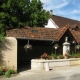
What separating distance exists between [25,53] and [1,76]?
8469 mm

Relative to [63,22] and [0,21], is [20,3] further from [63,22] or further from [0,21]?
[63,22]

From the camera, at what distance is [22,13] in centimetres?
2234

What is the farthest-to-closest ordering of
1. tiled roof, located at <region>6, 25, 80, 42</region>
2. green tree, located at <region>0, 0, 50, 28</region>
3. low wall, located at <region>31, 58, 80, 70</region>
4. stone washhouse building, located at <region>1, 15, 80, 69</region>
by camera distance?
green tree, located at <region>0, 0, 50, 28</region> < stone washhouse building, located at <region>1, 15, 80, 69</region> < tiled roof, located at <region>6, 25, 80, 42</region> < low wall, located at <region>31, 58, 80, 70</region>

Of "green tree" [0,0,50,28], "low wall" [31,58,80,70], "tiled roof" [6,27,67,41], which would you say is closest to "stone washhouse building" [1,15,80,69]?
"tiled roof" [6,27,67,41]

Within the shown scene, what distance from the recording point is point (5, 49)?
45.5ft

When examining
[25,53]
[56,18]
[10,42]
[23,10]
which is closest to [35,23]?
[23,10]

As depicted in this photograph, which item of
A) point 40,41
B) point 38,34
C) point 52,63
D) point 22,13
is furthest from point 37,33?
point 52,63

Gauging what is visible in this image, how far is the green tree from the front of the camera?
19.8m

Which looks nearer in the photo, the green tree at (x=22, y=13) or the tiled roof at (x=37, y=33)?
the tiled roof at (x=37, y=33)

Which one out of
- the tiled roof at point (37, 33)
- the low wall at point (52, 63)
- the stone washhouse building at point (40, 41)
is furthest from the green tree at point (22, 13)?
the low wall at point (52, 63)

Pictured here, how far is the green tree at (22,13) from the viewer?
1978 centimetres

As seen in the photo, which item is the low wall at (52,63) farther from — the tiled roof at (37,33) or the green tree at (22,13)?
the green tree at (22,13)

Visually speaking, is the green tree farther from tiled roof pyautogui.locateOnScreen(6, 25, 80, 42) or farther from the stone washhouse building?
tiled roof pyautogui.locateOnScreen(6, 25, 80, 42)

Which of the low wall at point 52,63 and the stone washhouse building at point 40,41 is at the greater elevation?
the stone washhouse building at point 40,41
